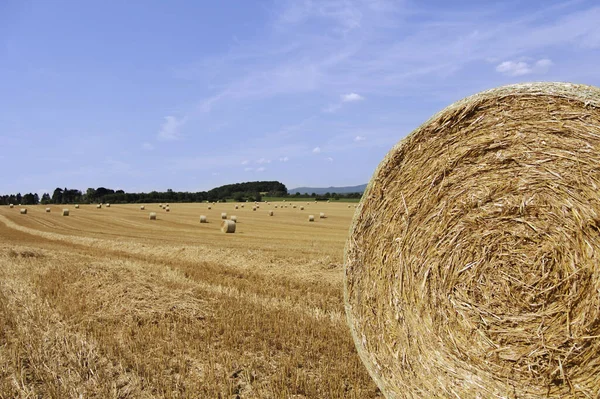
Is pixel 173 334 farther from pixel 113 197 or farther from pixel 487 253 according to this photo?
pixel 113 197

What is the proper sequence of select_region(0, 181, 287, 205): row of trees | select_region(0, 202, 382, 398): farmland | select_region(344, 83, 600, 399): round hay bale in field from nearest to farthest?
select_region(344, 83, 600, 399): round hay bale in field → select_region(0, 202, 382, 398): farmland → select_region(0, 181, 287, 205): row of trees

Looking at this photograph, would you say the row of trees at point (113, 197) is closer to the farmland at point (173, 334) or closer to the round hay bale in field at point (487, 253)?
the farmland at point (173, 334)

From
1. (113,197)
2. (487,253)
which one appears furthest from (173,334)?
(113,197)

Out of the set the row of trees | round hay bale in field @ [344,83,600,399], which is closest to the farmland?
round hay bale in field @ [344,83,600,399]

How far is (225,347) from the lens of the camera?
495cm

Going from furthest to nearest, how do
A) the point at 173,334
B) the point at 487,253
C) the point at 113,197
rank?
1. the point at 113,197
2. the point at 173,334
3. the point at 487,253

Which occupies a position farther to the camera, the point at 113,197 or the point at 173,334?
the point at 113,197

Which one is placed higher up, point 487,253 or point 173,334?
point 487,253

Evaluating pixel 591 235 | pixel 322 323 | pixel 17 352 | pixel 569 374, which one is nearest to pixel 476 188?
pixel 591 235

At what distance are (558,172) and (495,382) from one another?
1692mm

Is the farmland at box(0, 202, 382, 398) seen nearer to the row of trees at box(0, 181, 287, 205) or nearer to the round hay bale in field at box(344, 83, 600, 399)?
the round hay bale in field at box(344, 83, 600, 399)

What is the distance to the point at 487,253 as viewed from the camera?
144 inches

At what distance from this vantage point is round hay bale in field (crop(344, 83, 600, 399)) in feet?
10.6

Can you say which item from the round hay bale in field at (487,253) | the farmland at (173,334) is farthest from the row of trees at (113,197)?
the round hay bale in field at (487,253)
